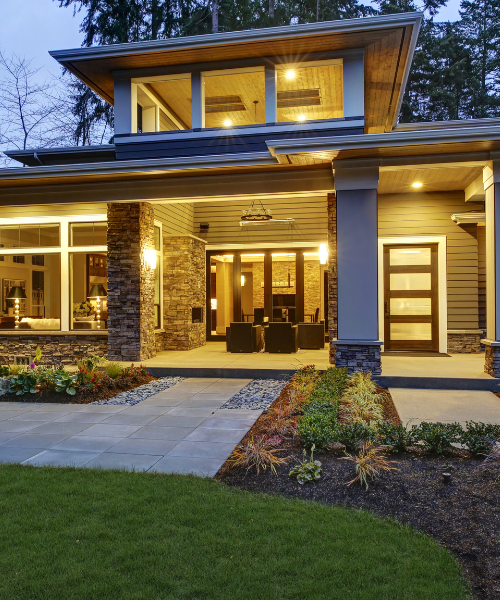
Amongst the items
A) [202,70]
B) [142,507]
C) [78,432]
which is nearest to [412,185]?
[202,70]

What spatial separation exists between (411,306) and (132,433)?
6802mm

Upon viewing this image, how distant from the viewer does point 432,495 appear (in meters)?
3.11

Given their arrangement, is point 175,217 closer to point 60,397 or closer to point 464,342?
point 60,397

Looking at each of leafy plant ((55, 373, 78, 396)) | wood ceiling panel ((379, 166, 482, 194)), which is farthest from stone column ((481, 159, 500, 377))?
leafy plant ((55, 373, 78, 396))

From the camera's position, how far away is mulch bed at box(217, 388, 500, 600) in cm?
250

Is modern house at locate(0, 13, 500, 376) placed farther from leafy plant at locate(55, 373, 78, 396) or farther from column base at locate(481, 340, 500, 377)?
leafy plant at locate(55, 373, 78, 396)

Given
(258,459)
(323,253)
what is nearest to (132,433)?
(258,459)

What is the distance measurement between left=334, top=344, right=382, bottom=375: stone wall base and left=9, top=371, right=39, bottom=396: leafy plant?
4.24 meters

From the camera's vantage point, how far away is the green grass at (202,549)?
2186 millimetres

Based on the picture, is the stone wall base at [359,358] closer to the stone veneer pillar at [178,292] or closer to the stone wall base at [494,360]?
the stone wall base at [494,360]

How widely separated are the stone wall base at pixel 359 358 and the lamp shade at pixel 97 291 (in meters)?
4.67

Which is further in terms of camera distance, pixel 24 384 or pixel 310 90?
pixel 310 90

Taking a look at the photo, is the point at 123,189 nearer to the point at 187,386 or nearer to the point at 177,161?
the point at 177,161

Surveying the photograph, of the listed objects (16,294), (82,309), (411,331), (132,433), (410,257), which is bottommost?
(132,433)
